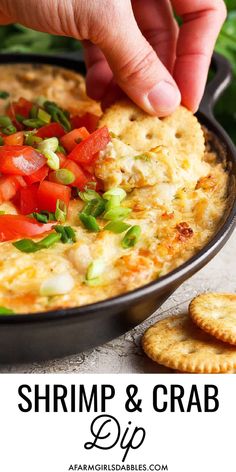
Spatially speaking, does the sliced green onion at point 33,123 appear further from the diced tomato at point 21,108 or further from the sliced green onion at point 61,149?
the sliced green onion at point 61,149

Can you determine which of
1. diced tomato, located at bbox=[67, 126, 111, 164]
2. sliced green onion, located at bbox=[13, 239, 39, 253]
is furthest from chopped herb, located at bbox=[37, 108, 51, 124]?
sliced green onion, located at bbox=[13, 239, 39, 253]

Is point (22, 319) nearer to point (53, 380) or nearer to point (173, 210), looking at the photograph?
point (53, 380)

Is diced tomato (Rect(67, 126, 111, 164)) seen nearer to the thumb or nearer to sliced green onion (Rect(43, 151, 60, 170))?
sliced green onion (Rect(43, 151, 60, 170))

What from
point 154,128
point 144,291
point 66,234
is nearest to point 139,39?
point 154,128

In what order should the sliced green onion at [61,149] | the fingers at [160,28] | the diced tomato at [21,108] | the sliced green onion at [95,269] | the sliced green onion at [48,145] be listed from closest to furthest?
the sliced green onion at [95,269]
the sliced green onion at [48,145]
the sliced green onion at [61,149]
the diced tomato at [21,108]
the fingers at [160,28]

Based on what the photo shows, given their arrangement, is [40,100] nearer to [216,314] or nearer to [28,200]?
[28,200]

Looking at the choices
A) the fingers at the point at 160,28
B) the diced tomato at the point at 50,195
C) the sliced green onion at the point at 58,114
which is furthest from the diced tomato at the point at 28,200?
the fingers at the point at 160,28
